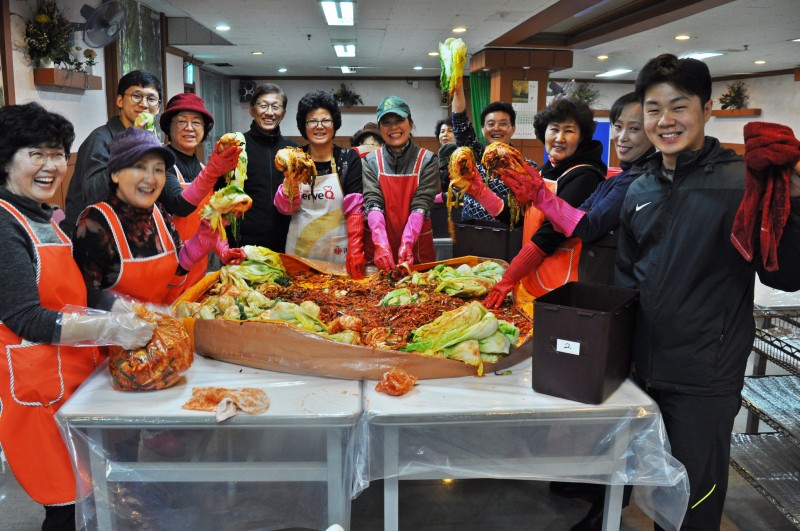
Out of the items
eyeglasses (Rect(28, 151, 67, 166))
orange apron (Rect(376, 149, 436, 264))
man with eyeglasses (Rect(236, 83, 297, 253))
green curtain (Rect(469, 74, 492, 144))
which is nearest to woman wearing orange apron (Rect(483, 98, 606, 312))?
orange apron (Rect(376, 149, 436, 264))

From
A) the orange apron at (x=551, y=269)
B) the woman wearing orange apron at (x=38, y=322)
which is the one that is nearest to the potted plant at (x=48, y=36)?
the woman wearing orange apron at (x=38, y=322)

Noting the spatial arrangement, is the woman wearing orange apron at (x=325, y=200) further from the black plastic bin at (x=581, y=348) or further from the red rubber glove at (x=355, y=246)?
the black plastic bin at (x=581, y=348)

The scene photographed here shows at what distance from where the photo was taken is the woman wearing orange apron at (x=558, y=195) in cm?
279

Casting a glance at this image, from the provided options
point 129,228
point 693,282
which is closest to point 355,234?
point 129,228

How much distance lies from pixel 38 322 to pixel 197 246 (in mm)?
878

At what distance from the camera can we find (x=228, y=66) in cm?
1327

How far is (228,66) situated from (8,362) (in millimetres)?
12467

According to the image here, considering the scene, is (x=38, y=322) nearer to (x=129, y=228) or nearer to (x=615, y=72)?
(x=129, y=228)

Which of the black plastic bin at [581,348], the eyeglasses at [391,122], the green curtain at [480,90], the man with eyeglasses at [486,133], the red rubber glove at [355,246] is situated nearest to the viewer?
the black plastic bin at [581,348]

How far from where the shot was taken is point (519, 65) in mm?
9938

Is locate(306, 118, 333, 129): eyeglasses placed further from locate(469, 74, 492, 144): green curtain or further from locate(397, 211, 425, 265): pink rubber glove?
locate(469, 74, 492, 144): green curtain

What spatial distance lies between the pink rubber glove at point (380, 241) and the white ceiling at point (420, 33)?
13.2ft

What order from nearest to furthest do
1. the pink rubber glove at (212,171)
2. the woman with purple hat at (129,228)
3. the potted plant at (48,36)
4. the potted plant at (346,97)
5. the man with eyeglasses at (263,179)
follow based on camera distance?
the woman with purple hat at (129,228) → the pink rubber glove at (212,171) → the man with eyeglasses at (263,179) → the potted plant at (48,36) → the potted plant at (346,97)

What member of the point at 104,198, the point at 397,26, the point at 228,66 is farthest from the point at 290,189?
the point at 228,66
